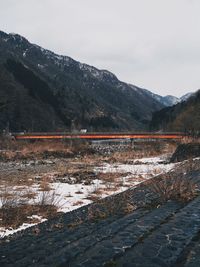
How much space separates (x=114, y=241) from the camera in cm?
815

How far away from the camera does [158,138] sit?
366 ft

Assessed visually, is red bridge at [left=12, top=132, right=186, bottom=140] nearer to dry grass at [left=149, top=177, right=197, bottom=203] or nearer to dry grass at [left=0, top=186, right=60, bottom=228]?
dry grass at [left=0, top=186, right=60, bottom=228]

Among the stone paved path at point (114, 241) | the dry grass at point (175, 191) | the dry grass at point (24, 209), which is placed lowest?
the dry grass at point (24, 209)

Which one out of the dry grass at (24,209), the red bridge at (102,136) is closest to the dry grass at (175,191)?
the dry grass at (24,209)

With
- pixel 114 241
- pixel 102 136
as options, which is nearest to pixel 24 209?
pixel 114 241

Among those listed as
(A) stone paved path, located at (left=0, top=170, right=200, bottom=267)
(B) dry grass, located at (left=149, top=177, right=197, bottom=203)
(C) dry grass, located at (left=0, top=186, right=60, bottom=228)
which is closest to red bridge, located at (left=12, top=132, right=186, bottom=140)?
(C) dry grass, located at (left=0, top=186, right=60, bottom=228)

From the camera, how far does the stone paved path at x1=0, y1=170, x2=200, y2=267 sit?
22.6 ft

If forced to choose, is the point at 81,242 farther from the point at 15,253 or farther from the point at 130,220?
the point at 130,220

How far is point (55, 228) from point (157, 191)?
4.65 meters

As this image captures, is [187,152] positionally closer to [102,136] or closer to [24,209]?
[24,209]

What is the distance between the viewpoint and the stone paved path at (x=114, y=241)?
6.88m

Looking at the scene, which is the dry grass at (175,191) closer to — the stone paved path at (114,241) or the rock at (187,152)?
the stone paved path at (114,241)

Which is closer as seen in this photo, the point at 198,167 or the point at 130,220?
the point at 130,220

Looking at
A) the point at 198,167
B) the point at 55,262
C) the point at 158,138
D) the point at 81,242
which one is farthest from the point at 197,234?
the point at 158,138
